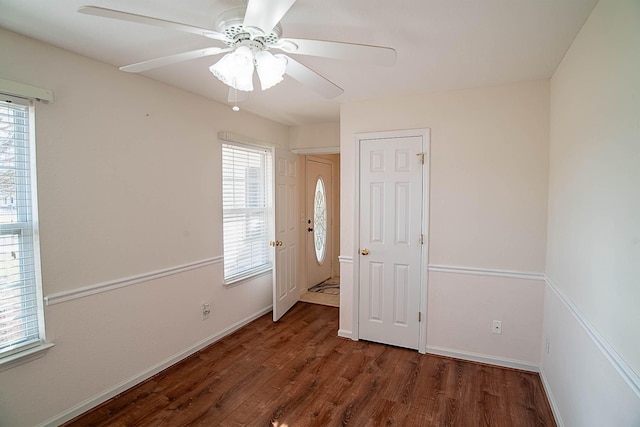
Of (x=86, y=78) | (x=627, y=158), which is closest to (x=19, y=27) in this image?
(x=86, y=78)

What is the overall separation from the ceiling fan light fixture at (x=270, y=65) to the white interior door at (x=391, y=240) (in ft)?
5.85

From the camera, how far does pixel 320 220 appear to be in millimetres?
5277

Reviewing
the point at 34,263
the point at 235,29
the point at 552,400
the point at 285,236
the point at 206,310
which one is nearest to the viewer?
the point at 235,29

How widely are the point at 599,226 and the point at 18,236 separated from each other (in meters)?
3.12

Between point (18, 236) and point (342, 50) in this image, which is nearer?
point (342, 50)

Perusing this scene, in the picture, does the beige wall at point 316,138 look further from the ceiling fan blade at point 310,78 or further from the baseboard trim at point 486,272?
the ceiling fan blade at point 310,78

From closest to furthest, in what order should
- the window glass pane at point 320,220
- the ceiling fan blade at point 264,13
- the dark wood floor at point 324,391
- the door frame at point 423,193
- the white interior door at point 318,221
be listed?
the ceiling fan blade at point 264,13 < the dark wood floor at point 324,391 < the door frame at point 423,193 < the white interior door at point 318,221 < the window glass pane at point 320,220

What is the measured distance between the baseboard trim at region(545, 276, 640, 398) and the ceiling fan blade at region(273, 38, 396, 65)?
5.05 ft

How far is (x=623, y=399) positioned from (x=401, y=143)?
2.30 m

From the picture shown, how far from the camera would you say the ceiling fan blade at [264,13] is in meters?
1.05

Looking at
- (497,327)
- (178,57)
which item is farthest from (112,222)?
(497,327)

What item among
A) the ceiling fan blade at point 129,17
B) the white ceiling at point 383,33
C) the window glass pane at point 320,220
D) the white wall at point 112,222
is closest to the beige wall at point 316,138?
the window glass pane at point 320,220

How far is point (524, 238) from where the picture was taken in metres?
2.67

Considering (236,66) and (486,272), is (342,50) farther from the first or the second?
(486,272)
